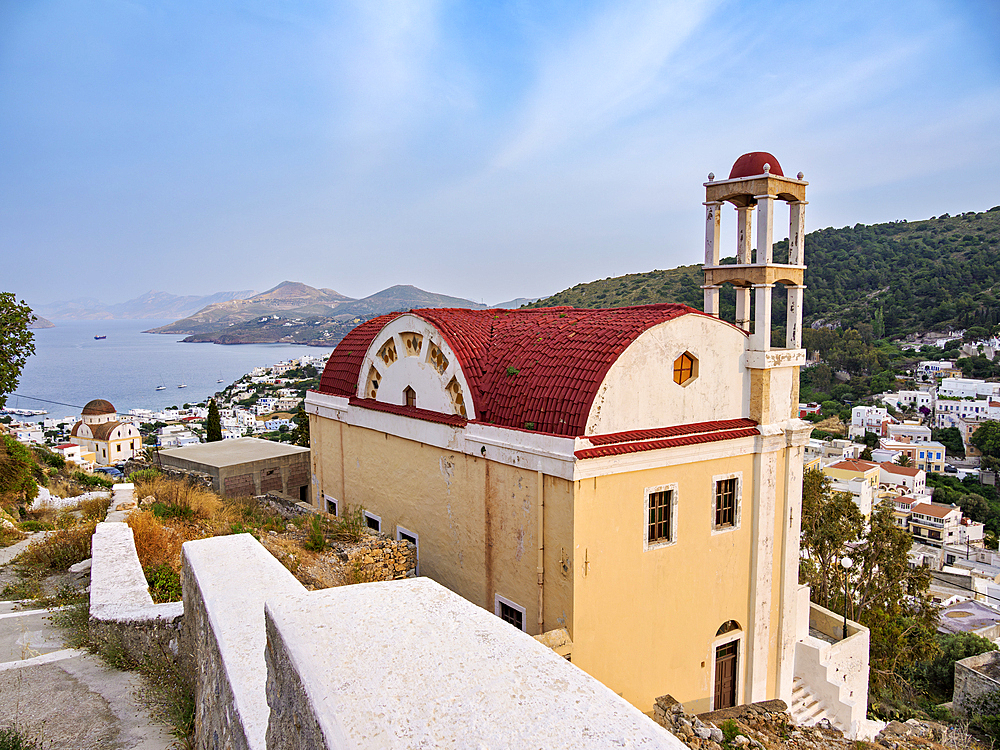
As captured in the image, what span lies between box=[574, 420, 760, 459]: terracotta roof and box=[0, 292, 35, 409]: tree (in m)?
15.8

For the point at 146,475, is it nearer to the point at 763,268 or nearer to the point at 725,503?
the point at 725,503

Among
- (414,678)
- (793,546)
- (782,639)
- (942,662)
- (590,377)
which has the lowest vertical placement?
(942,662)

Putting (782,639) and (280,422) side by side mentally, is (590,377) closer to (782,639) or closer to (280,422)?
(782,639)

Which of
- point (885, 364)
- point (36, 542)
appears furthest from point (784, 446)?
point (885, 364)

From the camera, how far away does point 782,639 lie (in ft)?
36.0

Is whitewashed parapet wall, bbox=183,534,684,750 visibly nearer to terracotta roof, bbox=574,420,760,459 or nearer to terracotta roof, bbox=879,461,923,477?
terracotta roof, bbox=574,420,760,459

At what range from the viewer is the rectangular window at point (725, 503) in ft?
32.6

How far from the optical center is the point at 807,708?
1216cm

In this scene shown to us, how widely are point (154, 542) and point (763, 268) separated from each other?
10.4 m

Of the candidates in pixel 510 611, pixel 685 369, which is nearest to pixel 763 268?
pixel 685 369

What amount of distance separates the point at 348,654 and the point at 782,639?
34.9 ft

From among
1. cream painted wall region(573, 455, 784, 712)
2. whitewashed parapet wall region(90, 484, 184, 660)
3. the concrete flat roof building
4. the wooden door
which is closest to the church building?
the concrete flat roof building

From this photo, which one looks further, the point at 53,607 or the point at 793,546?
the point at 793,546

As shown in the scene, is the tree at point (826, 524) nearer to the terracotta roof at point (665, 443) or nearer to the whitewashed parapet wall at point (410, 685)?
the terracotta roof at point (665, 443)
